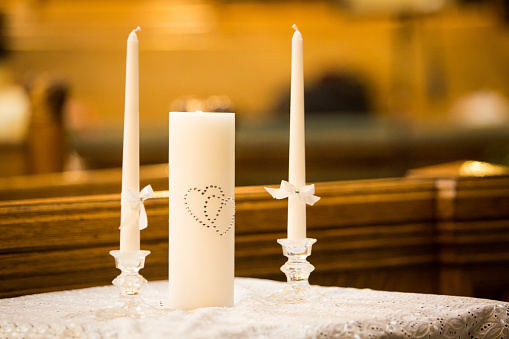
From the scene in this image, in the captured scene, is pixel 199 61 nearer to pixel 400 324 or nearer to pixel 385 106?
pixel 385 106

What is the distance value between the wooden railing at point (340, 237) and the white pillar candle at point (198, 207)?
0.38 m

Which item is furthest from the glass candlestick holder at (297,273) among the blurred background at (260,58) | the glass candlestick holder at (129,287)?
the blurred background at (260,58)

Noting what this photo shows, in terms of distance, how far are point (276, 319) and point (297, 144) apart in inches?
8.6

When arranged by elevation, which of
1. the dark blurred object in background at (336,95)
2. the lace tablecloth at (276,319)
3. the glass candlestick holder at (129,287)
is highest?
the dark blurred object in background at (336,95)

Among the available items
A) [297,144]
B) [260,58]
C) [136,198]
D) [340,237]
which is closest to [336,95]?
[260,58]

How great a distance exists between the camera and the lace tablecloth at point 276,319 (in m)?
0.69

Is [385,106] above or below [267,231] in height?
above

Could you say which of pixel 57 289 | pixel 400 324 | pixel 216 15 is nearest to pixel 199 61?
pixel 216 15

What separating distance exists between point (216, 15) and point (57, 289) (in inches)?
210

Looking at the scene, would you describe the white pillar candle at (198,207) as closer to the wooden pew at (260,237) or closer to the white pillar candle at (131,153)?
the white pillar candle at (131,153)

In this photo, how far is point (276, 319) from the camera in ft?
2.40

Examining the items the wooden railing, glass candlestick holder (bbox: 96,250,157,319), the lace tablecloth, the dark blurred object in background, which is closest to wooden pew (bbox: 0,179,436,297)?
the wooden railing

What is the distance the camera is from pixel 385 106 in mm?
6469

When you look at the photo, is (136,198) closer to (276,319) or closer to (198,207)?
(198,207)
